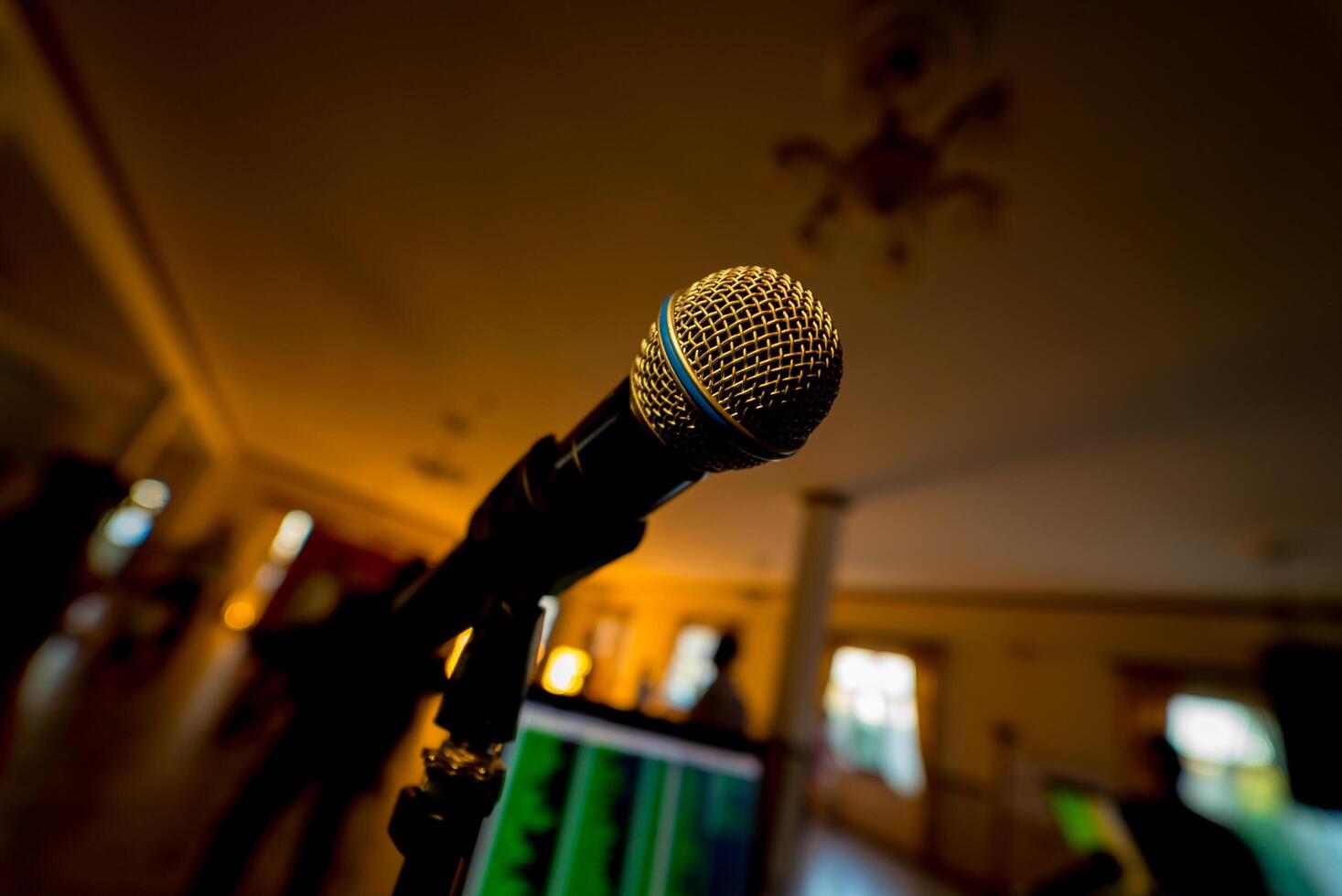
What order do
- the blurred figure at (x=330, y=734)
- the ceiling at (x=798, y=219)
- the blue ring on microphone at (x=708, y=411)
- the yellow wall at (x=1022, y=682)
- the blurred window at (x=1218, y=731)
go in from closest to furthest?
the blue ring on microphone at (x=708, y=411)
the blurred figure at (x=330, y=734)
the ceiling at (x=798, y=219)
the blurred window at (x=1218, y=731)
the yellow wall at (x=1022, y=682)


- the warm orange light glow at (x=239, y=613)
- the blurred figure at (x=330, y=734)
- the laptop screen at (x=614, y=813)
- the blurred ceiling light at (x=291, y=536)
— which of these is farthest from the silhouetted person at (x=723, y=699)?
the blurred ceiling light at (x=291, y=536)

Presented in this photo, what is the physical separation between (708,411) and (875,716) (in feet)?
24.9

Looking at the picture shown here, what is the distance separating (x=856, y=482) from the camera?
3885mm

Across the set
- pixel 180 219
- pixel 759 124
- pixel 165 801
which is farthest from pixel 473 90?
pixel 165 801

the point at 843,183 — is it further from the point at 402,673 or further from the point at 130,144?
the point at 130,144

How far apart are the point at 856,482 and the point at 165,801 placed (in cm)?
397

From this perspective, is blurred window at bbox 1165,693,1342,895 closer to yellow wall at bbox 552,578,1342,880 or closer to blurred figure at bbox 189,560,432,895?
yellow wall at bbox 552,578,1342,880

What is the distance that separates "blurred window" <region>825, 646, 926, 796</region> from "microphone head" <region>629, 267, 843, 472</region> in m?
7.06

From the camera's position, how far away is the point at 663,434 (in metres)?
0.34

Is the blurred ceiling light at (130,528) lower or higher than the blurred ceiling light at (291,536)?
lower

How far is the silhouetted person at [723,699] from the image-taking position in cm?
281

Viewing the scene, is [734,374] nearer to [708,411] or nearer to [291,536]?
[708,411]

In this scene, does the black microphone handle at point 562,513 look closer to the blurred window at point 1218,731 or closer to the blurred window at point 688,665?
the blurred window at point 1218,731

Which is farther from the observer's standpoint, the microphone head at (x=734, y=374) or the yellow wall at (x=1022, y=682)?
the yellow wall at (x=1022, y=682)
